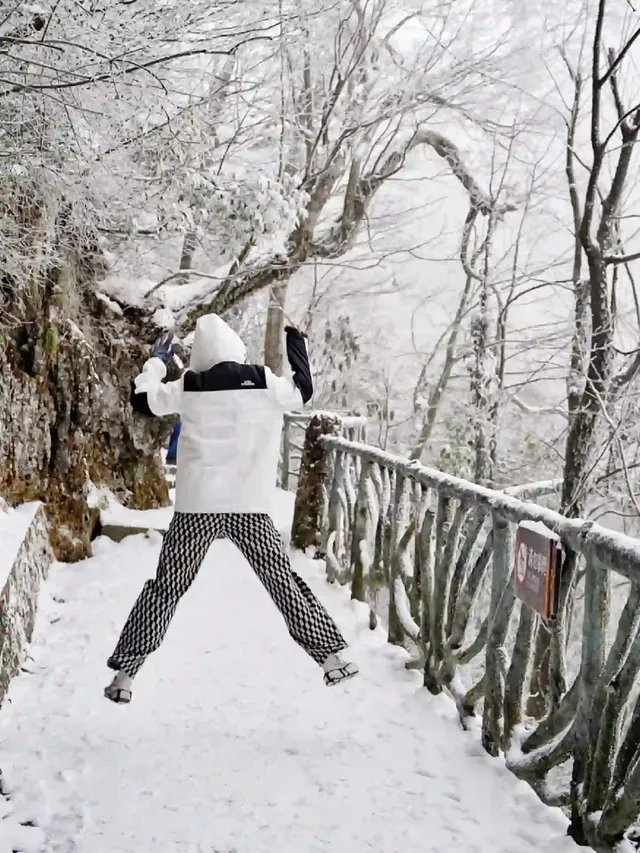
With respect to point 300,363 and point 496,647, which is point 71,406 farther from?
point 496,647

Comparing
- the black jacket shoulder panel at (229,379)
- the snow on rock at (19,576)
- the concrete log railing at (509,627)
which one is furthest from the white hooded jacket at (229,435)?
the snow on rock at (19,576)

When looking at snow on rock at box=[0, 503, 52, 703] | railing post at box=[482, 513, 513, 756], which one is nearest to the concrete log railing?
railing post at box=[482, 513, 513, 756]

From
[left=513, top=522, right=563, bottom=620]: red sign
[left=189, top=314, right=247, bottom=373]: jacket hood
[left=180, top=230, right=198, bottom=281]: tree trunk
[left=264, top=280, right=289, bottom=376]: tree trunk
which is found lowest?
[left=513, top=522, right=563, bottom=620]: red sign

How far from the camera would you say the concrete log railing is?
2254 millimetres

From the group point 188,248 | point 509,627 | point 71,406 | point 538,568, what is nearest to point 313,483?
point 71,406

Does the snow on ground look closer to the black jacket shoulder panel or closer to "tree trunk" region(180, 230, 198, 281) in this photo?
the black jacket shoulder panel

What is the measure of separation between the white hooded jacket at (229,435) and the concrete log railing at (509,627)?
0.87 m

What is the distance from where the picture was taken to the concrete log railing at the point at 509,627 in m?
2.25

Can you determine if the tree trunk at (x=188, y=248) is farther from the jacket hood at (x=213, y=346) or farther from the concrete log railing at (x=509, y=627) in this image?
the jacket hood at (x=213, y=346)

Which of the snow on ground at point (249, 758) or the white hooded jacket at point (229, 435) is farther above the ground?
the white hooded jacket at point (229, 435)

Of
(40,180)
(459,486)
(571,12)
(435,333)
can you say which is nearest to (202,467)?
(459,486)

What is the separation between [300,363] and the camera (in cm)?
358

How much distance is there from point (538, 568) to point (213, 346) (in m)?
1.79

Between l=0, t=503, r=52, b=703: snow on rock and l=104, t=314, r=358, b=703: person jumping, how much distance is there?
58 cm
